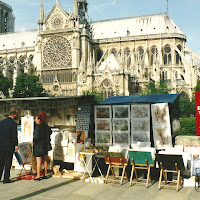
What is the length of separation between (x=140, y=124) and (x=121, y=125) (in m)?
0.56

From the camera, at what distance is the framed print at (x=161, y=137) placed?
7711 mm

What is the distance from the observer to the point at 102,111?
28.0 ft

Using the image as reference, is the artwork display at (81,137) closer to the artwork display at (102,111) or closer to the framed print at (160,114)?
the artwork display at (102,111)

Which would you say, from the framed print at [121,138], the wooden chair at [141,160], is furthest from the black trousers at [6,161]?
the wooden chair at [141,160]

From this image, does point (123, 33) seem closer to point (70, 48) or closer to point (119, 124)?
point (70, 48)

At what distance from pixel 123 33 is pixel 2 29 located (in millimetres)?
34101

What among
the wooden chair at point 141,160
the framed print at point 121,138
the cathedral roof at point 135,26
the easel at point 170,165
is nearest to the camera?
the easel at point 170,165

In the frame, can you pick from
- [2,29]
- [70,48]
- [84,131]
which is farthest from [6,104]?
[2,29]

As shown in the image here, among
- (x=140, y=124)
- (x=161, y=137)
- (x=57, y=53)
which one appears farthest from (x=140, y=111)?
(x=57, y=53)

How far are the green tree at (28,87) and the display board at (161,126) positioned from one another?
35.1 metres

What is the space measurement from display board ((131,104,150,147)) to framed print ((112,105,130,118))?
151 mm

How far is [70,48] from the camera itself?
45.2m

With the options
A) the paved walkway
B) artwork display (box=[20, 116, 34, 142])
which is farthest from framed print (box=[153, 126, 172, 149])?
artwork display (box=[20, 116, 34, 142])

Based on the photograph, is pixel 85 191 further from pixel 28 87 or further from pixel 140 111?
pixel 28 87
